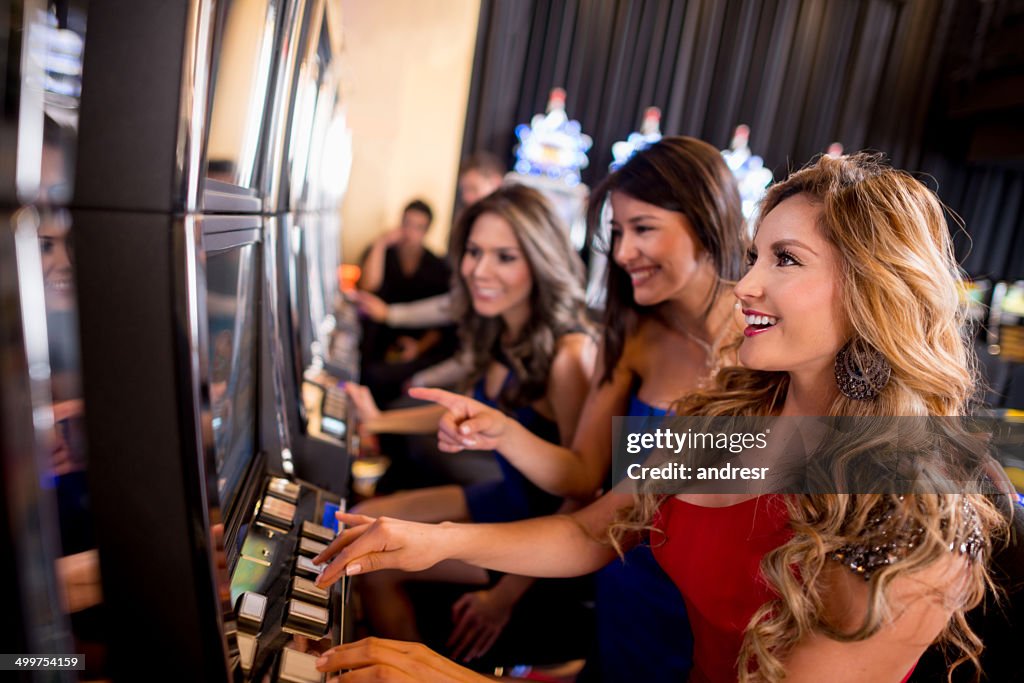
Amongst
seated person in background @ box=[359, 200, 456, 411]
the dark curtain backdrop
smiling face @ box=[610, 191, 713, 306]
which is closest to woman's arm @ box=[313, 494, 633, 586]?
smiling face @ box=[610, 191, 713, 306]

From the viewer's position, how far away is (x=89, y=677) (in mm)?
555

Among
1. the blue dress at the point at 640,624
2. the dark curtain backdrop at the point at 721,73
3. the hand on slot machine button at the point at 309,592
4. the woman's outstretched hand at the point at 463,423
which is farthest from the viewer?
the dark curtain backdrop at the point at 721,73

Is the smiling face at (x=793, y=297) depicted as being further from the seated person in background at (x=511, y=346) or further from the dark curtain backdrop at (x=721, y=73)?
the dark curtain backdrop at (x=721, y=73)

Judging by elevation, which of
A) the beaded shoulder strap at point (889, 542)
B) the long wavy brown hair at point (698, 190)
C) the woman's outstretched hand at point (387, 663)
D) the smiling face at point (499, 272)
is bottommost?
the woman's outstretched hand at point (387, 663)

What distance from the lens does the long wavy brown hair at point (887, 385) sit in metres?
0.79

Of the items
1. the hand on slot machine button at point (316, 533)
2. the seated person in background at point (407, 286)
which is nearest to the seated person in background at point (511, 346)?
the hand on slot machine button at point (316, 533)

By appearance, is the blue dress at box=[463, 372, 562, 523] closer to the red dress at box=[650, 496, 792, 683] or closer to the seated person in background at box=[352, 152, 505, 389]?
the red dress at box=[650, 496, 792, 683]

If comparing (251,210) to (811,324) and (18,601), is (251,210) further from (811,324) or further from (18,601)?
(811,324)

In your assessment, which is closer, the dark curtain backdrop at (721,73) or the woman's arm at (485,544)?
the woman's arm at (485,544)

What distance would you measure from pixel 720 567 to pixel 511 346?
3.73ft

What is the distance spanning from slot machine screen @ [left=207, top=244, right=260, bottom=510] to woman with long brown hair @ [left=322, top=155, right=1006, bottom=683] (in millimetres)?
197

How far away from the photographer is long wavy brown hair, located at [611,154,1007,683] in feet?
2.59

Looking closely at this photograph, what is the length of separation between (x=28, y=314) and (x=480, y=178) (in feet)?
12.1

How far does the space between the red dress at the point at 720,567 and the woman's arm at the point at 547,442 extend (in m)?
0.39
